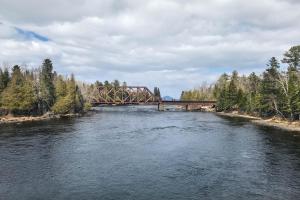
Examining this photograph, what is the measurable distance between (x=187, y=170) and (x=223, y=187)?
26.1ft

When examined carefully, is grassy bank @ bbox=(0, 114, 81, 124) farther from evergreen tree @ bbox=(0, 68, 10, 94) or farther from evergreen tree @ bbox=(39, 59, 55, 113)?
evergreen tree @ bbox=(0, 68, 10, 94)

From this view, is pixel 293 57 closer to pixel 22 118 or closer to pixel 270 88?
pixel 270 88

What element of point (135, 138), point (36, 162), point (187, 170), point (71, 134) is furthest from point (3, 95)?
point (187, 170)

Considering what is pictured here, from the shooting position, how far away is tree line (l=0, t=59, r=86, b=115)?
115062 mm

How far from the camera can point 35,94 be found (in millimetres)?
124062

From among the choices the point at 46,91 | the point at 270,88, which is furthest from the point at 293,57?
the point at 46,91

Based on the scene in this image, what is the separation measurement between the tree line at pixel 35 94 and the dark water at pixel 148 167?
46405mm

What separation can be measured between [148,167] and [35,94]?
91.1m

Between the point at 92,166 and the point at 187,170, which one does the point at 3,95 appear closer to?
the point at 92,166

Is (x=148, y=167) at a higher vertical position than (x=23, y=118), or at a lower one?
lower

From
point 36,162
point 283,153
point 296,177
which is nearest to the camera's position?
point 296,177

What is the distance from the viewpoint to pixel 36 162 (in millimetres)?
46531

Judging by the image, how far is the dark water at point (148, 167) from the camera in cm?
3394

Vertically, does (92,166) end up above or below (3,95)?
below
